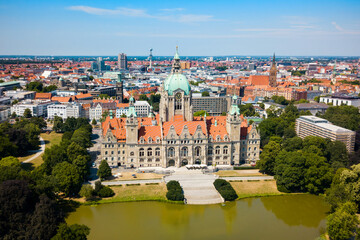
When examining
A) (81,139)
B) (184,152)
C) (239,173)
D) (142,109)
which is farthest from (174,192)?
(142,109)

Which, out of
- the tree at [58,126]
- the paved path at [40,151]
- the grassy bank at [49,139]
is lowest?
the paved path at [40,151]

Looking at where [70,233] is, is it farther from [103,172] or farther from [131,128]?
[131,128]

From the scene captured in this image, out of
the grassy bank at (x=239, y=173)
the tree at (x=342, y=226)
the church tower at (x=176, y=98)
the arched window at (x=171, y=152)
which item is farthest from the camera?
the church tower at (x=176, y=98)

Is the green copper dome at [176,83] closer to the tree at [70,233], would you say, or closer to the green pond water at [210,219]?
the green pond water at [210,219]

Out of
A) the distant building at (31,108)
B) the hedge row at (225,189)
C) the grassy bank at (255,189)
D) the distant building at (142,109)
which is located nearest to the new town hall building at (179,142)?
the grassy bank at (255,189)

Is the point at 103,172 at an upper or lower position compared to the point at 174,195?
upper

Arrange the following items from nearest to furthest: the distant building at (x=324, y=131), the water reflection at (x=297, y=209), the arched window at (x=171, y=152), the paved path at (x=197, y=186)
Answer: the water reflection at (x=297, y=209), the paved path at (x=197, y=186), the arched window at (x=171, y=152), the distant building at (x=324, y=131)
